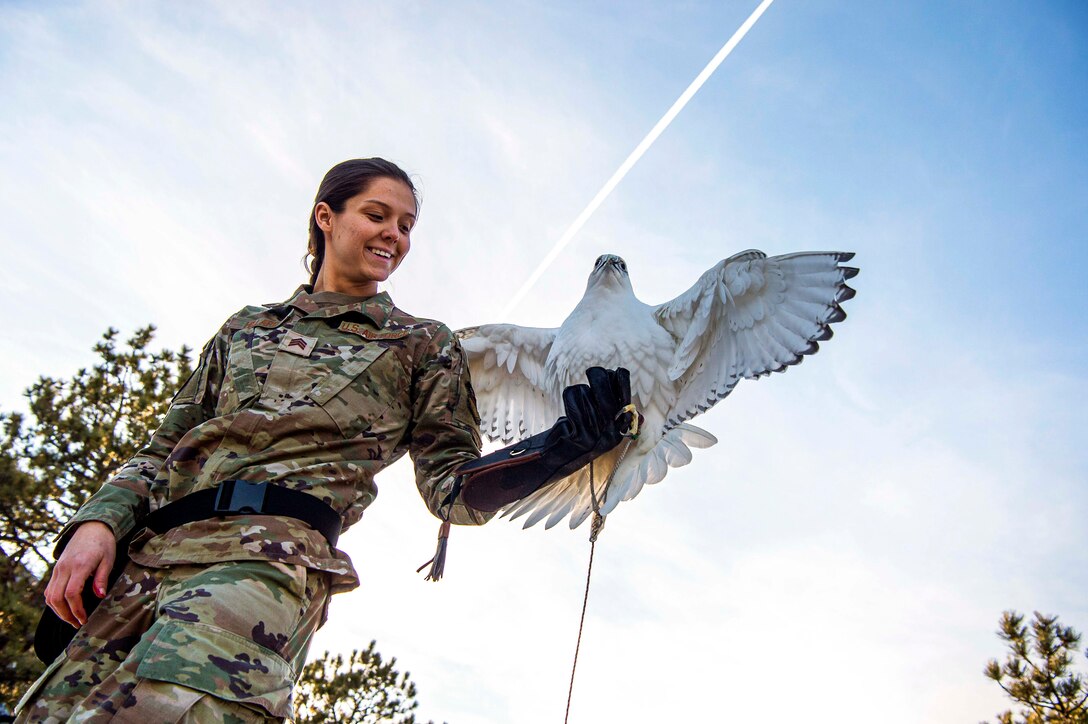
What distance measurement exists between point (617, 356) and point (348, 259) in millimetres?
1182

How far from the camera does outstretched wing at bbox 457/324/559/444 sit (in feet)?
13.1

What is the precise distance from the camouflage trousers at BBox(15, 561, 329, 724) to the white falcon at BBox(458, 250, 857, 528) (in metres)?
1.51

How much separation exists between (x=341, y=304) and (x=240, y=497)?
0.68m

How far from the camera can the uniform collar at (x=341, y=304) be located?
223 cm

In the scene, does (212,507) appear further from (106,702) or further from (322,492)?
(106,702)

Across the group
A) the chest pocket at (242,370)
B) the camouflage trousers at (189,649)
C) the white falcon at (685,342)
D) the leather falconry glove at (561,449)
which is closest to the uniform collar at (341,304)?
the chest pocket at (242,370)

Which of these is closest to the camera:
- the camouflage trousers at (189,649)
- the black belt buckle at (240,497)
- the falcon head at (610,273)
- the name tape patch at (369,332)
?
the camouflage trousers at (189,649)

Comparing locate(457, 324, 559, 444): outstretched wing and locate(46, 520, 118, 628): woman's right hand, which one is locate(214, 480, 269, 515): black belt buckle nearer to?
locate(46, 520, 118, 628): woman's right hand

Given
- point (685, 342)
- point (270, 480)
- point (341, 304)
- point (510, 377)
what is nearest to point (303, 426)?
point (270, 480)

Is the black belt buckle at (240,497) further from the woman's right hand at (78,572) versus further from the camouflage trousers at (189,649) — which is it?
the woman's right hand at (78,572)

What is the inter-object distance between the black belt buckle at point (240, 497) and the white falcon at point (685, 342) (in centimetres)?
147

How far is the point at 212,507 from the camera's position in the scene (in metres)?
1.77

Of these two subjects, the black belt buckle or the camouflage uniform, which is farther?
the black belt buckle

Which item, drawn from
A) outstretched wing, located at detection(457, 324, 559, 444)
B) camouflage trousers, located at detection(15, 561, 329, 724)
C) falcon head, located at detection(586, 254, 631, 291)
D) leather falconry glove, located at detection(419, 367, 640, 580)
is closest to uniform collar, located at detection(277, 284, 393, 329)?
leather falconry glove, located at detection(419, 367, 640, 580)
